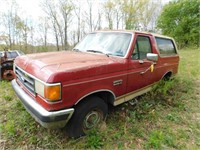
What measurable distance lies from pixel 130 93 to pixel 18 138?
229 cm

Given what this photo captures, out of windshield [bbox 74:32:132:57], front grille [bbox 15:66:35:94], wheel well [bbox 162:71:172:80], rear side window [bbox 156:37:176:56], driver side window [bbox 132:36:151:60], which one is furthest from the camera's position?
wheel well [bbox 162:71:172:80]

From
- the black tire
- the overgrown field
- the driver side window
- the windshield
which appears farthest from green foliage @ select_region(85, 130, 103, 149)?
the driver side window

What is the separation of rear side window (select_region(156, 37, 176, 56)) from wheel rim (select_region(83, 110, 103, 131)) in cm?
252

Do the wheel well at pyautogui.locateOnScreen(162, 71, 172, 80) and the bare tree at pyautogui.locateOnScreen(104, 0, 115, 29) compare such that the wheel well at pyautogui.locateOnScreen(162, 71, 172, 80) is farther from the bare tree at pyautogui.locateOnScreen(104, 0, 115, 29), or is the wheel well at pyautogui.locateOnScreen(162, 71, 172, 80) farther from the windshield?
the bare tree at pyautogui.locateOnScreen(104, 0, 115, 29)

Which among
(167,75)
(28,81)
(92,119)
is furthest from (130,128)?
(167,75)

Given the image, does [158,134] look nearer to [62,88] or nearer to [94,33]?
[62,88]

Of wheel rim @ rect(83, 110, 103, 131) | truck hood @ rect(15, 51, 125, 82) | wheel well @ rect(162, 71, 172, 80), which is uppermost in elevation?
truck hood @ rect(15, 51, 125, 82)

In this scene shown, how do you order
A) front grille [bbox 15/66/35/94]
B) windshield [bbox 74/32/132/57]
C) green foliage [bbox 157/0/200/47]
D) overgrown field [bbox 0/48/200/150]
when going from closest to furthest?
front grille [bbox 15/66/35/94] < overgrown field [bbox 0/48/200/150] < windshield [bbox 74/32/132/57] < green foliage [bbox 157/0/200/47]

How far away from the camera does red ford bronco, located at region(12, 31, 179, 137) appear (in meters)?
2.30

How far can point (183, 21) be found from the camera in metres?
19.8

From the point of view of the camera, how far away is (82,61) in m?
2.79

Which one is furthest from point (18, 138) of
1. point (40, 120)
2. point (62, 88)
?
point (62, 88)

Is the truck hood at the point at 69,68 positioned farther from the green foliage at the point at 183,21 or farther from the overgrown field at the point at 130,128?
the green foliage at the point at 183,21

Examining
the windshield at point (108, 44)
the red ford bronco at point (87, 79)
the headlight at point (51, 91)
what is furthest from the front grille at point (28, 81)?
the windshield at point (108, 44)
